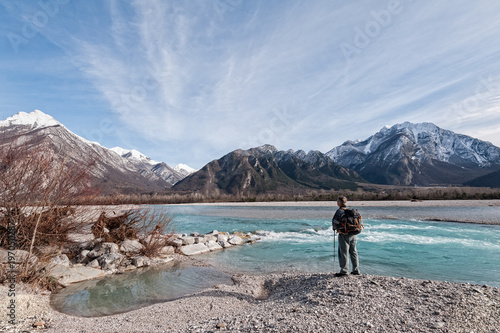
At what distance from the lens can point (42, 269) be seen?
32.7 ft

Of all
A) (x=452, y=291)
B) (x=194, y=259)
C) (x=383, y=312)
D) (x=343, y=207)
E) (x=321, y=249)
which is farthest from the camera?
(x=321, y=249)

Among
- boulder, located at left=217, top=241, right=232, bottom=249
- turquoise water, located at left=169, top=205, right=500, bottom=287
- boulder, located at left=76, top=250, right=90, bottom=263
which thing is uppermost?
boulder, located at left=76, top=250, right=90, bottom=263

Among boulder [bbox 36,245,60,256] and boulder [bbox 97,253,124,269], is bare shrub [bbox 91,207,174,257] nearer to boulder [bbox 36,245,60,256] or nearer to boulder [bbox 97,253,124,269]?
boulder [bbox 97,253,124,269]

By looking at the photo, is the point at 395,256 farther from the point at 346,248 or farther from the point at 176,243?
the point at 176,243

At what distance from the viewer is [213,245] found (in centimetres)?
1911

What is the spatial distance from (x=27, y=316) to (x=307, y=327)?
742cm

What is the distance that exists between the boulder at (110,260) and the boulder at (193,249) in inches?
177

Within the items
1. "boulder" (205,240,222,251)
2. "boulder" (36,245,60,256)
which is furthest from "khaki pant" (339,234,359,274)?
"boulder" (36,245,60,256)

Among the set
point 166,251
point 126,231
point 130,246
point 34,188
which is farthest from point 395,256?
point 34,188

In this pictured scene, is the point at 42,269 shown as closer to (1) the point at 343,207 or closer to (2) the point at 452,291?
(1) the point at 343,207

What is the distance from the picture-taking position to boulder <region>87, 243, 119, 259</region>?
1345 centimetres

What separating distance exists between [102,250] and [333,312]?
1292 centimetres

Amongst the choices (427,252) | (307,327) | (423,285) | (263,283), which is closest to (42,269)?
(263,283)

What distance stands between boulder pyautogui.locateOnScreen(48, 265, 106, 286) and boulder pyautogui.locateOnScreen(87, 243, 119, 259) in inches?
57.6
